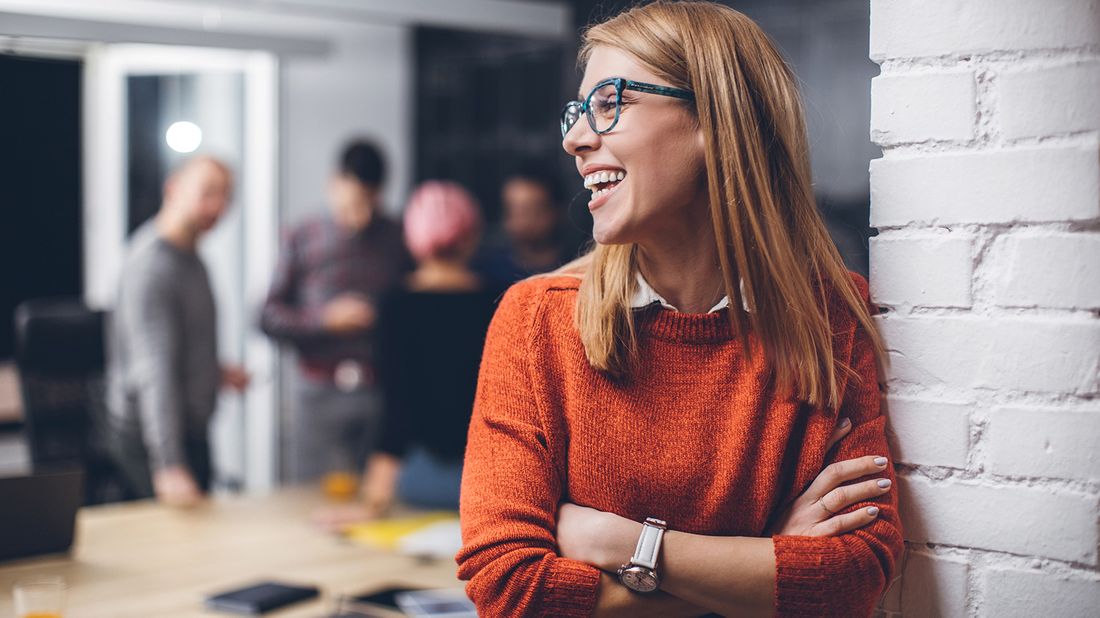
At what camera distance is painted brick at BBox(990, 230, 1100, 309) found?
113cm

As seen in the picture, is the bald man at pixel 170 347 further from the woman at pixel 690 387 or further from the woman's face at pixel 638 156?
the woman's face at pixel 638 156

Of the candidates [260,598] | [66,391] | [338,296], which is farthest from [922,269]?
[338,296]

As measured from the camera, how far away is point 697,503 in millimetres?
1302

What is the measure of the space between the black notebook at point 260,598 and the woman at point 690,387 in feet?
2.49

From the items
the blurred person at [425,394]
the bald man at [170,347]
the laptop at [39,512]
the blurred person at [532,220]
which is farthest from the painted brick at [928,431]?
the blurred person at [532,220]

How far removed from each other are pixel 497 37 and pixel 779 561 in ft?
15.2

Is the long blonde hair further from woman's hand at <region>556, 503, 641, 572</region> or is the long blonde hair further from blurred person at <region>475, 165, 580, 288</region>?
blurred person at <region>475, 165, 580, 288</region>

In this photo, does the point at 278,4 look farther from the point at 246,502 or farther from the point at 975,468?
the point at 975,468

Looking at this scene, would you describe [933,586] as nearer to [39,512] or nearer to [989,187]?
[989,187]

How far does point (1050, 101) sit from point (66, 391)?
3089 millimetres

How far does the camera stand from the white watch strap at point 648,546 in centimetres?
125

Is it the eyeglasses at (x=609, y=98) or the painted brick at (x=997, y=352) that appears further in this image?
the eyeglasses at (x=609, y=98)

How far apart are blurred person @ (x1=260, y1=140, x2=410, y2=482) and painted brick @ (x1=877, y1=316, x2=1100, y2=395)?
3027 mm

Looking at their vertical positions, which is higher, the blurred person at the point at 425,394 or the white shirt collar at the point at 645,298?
the white shirt collar at the point at 645,298
